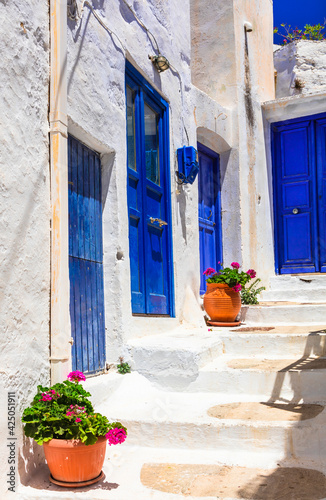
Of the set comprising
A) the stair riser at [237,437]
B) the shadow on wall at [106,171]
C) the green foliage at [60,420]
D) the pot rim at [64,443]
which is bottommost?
the stair riser at [237,437]

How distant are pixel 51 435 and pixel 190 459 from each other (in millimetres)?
947

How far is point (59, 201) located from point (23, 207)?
352 millimetres

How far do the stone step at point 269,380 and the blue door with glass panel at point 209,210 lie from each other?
10.0 feet

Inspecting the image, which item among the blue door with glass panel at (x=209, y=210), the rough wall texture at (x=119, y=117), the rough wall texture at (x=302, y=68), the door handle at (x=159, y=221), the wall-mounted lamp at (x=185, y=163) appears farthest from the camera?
the rough wall texture at (x=302, y=68)

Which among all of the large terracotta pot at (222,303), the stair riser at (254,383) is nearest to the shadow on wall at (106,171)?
the stair riser at (254,383)

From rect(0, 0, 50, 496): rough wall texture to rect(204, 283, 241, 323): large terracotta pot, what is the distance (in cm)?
301

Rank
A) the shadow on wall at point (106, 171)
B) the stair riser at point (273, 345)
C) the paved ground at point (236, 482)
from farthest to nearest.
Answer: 1. the stair riser at point (273, 345)
2. the shadow on wall at point (106, 171)
3. the paved ground at point (236, 482)

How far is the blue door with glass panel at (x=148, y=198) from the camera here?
5.07 meters

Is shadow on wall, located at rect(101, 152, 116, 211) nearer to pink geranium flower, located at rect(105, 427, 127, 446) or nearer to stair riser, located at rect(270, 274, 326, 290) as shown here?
pink geranium flower, located at rect(105, 427, 127, 446)

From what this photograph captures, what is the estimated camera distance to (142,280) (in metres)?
5.10

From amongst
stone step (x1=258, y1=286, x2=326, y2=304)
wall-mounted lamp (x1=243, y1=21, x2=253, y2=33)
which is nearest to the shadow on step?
stone step (x1=258, y1=286, x2=326, y2=304)

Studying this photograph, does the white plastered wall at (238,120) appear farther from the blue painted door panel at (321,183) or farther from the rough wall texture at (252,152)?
the blue painted door panel at (321,183)

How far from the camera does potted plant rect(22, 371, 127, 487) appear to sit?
9.20 feet

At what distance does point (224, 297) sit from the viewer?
6.03 meters
